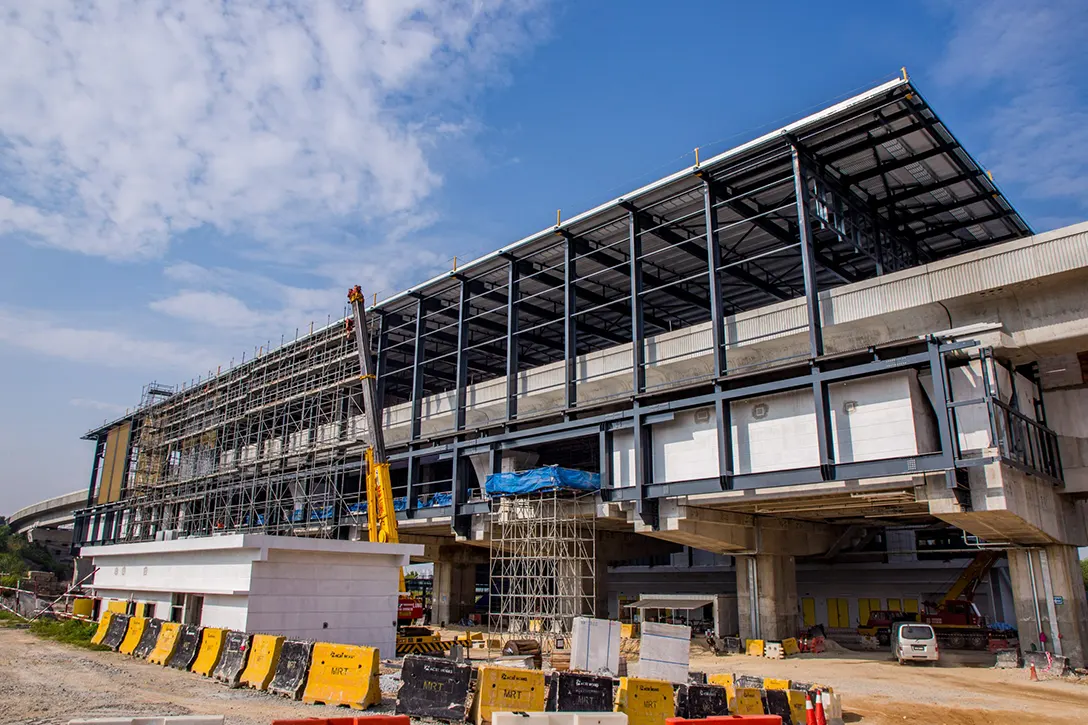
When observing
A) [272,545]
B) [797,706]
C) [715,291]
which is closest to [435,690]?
[797,706]

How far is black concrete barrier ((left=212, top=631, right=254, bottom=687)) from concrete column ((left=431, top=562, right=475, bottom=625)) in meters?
27.2

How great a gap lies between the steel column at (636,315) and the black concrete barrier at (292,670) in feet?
54.5

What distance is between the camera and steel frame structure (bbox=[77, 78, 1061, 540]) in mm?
25781

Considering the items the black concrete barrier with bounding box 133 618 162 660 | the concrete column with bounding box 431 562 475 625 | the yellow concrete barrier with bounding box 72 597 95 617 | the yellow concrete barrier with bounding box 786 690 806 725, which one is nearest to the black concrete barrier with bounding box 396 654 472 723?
the yellow concrete barrier with bounding box 786 690 806 725

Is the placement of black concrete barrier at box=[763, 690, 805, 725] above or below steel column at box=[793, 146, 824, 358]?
below

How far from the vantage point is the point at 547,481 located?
29609 millimetres

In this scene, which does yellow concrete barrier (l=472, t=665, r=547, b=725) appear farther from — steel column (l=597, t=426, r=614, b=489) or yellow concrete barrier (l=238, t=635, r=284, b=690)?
steel column (l=597, t=426, r=614, b=489)

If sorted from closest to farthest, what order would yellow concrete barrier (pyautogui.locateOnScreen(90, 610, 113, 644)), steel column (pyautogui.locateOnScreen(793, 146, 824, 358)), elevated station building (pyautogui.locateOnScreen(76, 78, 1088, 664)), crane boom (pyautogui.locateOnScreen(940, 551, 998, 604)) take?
elevated station building (pyautogui.locateOnScreen(76, 78, 1088, 664))
yellow concrete barrier (pyautogui.locateOnScreen(90, 610, 113, 644))
steel column (pyautogui.locateOnScreen(793, 146, 824, 358))
crane boom (pyautogui.locateOnScreen(940, 551, 998, 604))

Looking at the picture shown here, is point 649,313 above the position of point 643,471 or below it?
above

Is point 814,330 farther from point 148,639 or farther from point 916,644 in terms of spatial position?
point 148,639

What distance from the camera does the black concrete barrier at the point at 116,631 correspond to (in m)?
23.2

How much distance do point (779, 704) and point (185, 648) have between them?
49.4ft

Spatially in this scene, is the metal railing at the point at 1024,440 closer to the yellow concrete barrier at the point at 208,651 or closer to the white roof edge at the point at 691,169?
the white roof edge at the point at 691,169

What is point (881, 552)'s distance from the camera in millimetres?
41844
